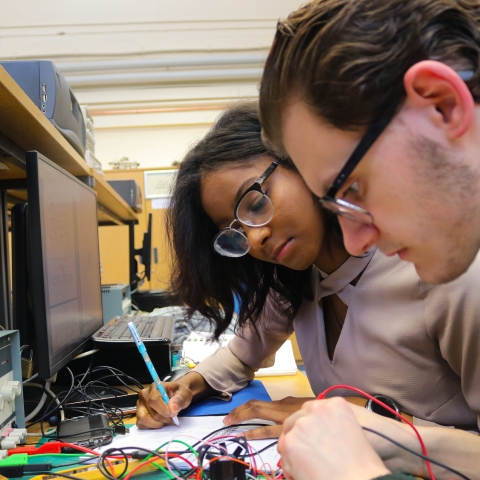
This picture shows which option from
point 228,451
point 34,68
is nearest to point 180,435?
point 228,451

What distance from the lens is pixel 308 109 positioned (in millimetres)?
533

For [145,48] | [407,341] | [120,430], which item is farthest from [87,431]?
[145,48]

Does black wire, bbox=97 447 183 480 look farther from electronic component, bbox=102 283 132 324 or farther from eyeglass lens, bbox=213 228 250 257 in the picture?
electronic component, bbox=102 283 132 324

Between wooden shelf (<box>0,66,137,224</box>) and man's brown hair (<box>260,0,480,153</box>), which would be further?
wooden shelf (<box>0,66,137,224</box>)

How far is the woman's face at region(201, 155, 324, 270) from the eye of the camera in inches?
37.8

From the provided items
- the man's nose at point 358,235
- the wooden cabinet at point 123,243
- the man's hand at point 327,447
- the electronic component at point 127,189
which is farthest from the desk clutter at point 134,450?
the wooden cabinet at point 123,243

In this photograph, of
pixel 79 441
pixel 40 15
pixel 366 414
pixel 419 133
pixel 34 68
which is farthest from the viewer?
pixel 40 15

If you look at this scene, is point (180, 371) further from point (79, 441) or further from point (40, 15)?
point (40, 15)

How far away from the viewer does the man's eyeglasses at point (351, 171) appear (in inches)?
19.3

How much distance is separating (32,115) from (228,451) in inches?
29.0

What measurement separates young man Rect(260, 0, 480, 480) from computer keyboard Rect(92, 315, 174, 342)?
71cm

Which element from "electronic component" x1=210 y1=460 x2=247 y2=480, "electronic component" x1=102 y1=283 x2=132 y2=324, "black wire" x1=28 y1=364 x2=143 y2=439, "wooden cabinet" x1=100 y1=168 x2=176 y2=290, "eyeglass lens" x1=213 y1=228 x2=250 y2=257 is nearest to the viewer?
"electronic component" x1=210 y1=460 x2=247 y2=480

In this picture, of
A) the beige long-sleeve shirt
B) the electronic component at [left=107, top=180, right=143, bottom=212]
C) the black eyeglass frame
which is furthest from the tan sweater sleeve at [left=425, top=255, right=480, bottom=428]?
the electronic component at [left=107, top=180, right=143, bottom=212]

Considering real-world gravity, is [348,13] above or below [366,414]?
above
